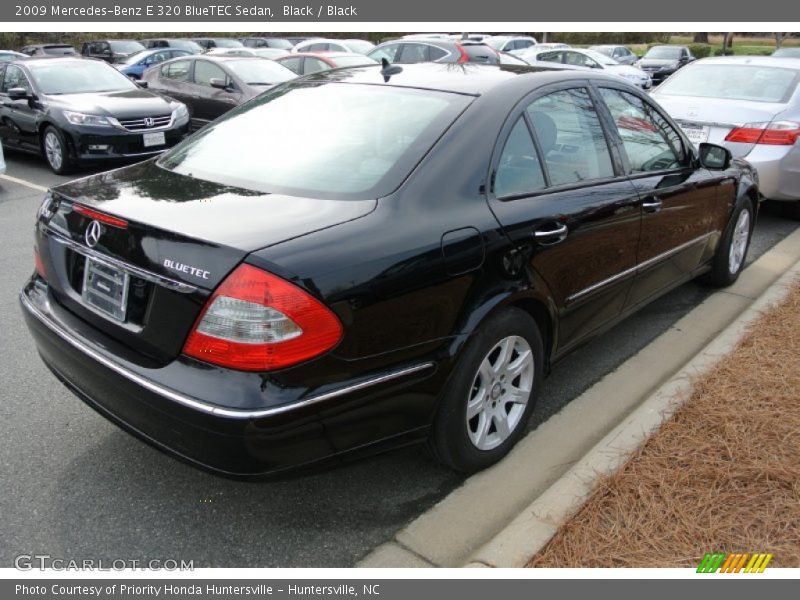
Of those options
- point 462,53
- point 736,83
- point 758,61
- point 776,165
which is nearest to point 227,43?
point 462,53

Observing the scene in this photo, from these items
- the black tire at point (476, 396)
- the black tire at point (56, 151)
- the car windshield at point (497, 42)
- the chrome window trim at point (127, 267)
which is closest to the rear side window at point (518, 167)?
the black tire at point (476, 396)

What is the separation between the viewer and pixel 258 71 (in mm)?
11219

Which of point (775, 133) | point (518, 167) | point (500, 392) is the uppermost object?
point (518, 167)

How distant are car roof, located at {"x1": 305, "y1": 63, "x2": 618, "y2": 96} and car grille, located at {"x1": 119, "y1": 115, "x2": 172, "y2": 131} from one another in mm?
6221

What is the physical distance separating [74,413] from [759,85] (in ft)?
23.1

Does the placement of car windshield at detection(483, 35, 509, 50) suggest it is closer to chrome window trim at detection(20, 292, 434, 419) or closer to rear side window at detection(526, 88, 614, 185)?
rear side window at detection(526, 88, 614, 185)

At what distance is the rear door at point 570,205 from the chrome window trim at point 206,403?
829mm

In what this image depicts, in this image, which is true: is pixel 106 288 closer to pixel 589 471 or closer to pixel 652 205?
pixel 589 471

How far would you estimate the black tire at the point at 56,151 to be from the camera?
9.14 meters

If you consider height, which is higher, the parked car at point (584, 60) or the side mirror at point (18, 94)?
the parked car at point (584, 60)

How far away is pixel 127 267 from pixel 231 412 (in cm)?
66

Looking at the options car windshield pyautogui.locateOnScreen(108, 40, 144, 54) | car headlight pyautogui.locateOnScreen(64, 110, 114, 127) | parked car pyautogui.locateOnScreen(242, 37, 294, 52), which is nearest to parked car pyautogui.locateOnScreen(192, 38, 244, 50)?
parked car pyautogui.locateOnScreen(242, 37, 294, 52)

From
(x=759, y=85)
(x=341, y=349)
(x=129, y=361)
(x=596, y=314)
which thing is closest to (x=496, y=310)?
(x=341, y=349)

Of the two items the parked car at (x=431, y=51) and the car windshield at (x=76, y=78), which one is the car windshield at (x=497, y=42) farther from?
the car windshield at (x=76, y=78)
